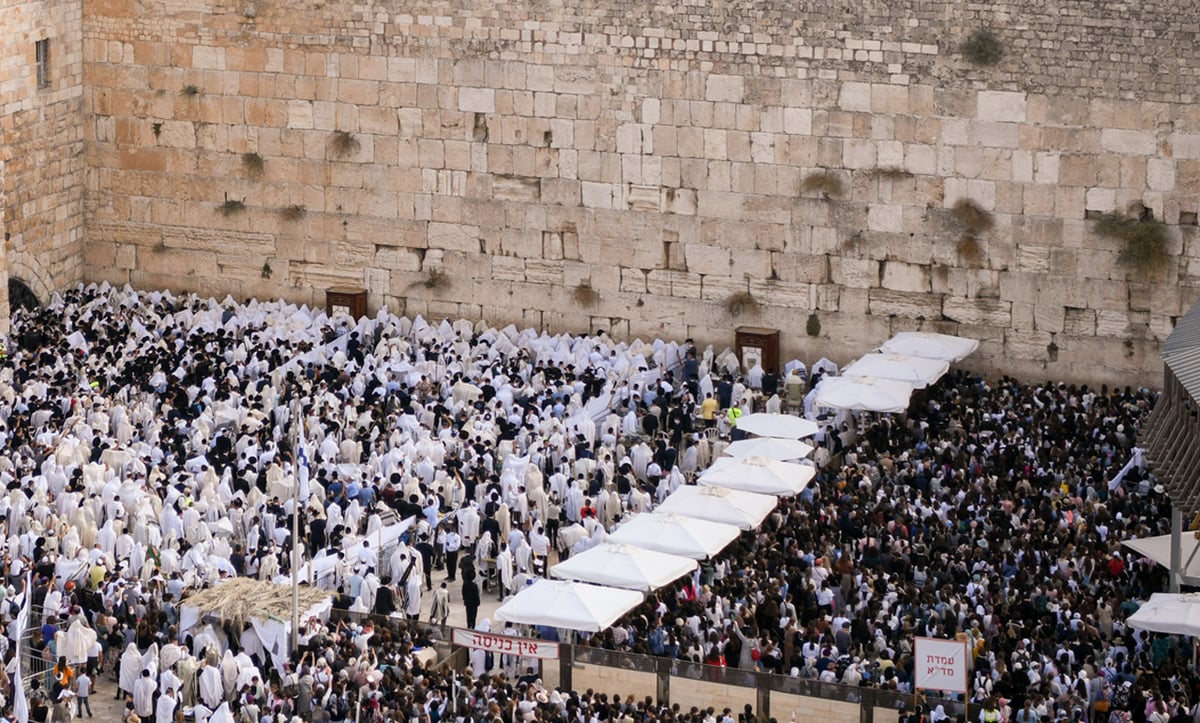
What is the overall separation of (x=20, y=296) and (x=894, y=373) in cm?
1573

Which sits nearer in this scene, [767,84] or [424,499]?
[424,499]

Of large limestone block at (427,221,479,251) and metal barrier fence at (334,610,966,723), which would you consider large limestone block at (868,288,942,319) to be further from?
metal barrier fence at (334,610,966,723)

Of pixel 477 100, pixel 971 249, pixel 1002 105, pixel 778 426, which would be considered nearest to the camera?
pixel 778 426

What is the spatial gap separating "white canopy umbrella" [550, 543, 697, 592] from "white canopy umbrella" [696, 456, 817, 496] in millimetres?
2802

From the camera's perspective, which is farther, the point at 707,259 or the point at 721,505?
the point at 707,259

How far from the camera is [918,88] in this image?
35.3 meters

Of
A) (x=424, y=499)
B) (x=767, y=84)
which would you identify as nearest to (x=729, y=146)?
(x=767, y=84)

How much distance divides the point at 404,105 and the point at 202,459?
9.57m

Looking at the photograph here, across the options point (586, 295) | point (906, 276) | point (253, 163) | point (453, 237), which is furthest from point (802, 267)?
point (253, 163)

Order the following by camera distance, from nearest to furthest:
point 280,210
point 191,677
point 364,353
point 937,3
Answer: point 191,677 < point 937,3 < point 364,353 < point 280,210

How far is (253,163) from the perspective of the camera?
39.7 m

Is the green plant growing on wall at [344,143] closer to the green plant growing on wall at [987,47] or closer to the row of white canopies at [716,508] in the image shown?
the row of white canopies at [716,508]

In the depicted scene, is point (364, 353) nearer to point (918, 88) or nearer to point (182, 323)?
point (182, 323)

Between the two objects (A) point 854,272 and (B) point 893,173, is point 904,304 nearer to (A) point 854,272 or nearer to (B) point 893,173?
(A) point 854,272
